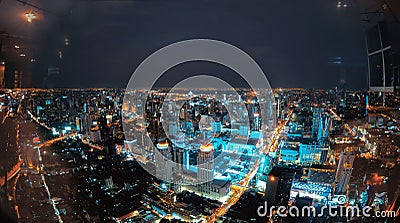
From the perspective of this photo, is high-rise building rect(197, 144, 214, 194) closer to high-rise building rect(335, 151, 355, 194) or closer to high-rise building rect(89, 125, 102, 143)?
high-rise building rect(335, 151, 355, 194)

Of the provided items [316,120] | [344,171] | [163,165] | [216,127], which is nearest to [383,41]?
[344,171]

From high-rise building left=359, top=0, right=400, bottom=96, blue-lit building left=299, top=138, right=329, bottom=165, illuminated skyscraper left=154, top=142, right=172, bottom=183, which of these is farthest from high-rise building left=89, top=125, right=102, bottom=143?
high-rise building left=359, top=0, right=400, bottom=96

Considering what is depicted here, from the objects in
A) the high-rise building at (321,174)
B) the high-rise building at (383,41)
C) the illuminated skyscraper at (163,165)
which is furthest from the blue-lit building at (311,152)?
the illuminated skyscraper at (163,165)

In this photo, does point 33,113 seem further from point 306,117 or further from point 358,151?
point 358,151

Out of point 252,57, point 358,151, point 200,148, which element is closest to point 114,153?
point 200,148

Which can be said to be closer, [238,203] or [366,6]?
[366,6]

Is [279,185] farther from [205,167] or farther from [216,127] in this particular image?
[216,127]
